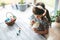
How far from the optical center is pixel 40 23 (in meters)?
Answer: 1.27

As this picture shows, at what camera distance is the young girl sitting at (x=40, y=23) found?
4.07 ft

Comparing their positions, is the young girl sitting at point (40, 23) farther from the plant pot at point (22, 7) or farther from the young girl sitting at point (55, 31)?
the plant pot at point (22, 7)

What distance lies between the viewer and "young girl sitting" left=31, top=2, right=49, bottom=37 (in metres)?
1.24

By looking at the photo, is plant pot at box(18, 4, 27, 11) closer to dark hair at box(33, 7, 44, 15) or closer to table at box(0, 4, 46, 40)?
table at box(0, 4, 46, 40)

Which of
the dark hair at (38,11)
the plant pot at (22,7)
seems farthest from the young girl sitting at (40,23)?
the plant pot at (22,7)

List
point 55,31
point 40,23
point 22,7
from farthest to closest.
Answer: point 22,7, point 40,23, point 55,31

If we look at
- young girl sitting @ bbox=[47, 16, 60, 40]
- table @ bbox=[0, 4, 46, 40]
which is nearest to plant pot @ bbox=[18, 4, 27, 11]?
table @ bbox=[0, 4, 46, 40]

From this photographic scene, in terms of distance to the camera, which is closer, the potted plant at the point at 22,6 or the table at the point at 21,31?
the table at the point at 21,31

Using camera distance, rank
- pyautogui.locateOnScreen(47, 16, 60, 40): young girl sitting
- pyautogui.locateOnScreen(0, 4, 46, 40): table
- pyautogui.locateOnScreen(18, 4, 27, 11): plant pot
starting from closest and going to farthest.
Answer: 1. pyautogui.locateOnScreen(47, 16, 60, 40): young girl sitting
2. pyautogui.locateOnScreen(0, 4, 46, 40): table
3. pyautogui.locateOnScreen(18, 4, 27, 11): plant pot

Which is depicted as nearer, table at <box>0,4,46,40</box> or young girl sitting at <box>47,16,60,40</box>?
young girl sitting at <box>47,16,60,40</box>

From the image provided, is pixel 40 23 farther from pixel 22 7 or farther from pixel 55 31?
pixel 22 7

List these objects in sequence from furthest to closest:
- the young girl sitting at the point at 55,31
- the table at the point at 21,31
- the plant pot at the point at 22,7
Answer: the plant pot at the point at 22,7 < the table at the point at 21,31 < the young girl sitting at the point at 55,31

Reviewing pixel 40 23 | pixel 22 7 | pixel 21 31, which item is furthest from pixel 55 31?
pixel 22 7

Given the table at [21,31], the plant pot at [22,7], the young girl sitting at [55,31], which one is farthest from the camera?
the plant pot at [22,7]
